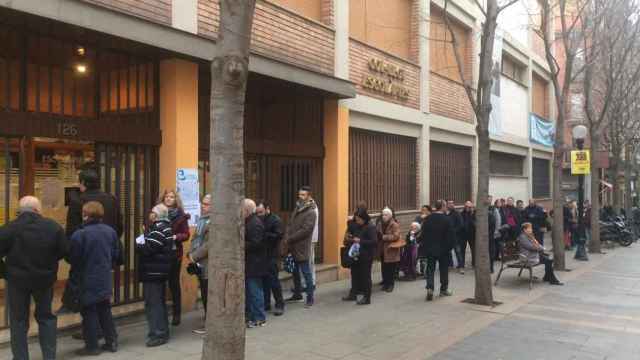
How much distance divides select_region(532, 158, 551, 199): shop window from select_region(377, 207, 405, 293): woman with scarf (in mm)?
18855

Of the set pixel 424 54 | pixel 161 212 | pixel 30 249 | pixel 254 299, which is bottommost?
pixel 254 299

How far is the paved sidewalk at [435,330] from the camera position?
21.1 feet

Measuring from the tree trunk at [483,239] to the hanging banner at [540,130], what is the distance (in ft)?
55.6

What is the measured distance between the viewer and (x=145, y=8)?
7531 mm

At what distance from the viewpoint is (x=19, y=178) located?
6.96 metres

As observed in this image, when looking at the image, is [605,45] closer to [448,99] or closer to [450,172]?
[448,99]

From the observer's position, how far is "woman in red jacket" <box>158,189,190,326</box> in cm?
711

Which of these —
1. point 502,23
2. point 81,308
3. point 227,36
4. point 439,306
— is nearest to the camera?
point 227,36

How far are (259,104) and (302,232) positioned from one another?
3731 millimetres

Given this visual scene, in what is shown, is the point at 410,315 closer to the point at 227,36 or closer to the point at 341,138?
the point at 341,138

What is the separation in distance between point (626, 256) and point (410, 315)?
12.1 m

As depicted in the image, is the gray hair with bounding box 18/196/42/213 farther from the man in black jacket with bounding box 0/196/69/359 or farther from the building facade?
the building facade

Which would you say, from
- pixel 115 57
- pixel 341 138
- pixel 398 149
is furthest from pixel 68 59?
pixel 398 149

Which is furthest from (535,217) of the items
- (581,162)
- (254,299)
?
(254,299)
